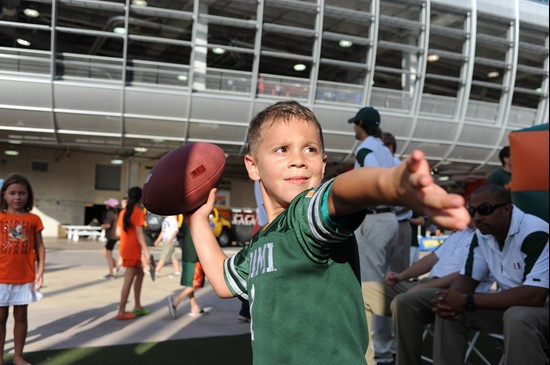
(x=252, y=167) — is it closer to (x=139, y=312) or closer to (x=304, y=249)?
(x=304, y=249)

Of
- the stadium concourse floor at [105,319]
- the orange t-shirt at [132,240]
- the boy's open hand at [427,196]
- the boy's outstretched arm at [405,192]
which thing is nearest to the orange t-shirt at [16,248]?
the stadium concourse floor at [105,319]

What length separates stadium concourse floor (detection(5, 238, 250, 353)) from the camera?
5133 millimetres

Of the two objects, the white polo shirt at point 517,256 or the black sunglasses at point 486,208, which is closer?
the white polo shirt at point 517,256

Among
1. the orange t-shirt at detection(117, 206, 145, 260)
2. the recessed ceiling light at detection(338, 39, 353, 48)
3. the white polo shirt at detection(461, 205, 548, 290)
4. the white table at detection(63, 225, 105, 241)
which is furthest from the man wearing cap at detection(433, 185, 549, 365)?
the white table at detection(63, 225, 105, 241)

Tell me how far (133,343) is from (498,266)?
3.55m

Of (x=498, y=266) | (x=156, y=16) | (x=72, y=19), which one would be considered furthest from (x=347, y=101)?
(x=498, y=266)

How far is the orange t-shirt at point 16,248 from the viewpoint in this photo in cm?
420

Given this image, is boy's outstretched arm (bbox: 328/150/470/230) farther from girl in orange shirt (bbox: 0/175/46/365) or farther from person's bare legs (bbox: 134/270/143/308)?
person's bare legs (bbox: 134/270/143/308)

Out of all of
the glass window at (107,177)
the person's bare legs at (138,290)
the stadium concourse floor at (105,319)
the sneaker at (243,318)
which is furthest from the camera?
the glass window at (107,177)

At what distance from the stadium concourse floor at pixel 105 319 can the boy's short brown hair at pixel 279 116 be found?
4.00m

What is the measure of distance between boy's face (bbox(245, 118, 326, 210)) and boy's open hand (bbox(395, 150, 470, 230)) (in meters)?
0.68

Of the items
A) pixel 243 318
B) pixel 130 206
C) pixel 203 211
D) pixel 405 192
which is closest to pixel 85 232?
pixel 130 206

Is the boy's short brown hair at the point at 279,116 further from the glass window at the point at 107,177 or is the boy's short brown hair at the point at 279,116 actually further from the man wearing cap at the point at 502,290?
the glass window at the point at 107,177

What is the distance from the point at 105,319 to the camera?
19.8 ft
